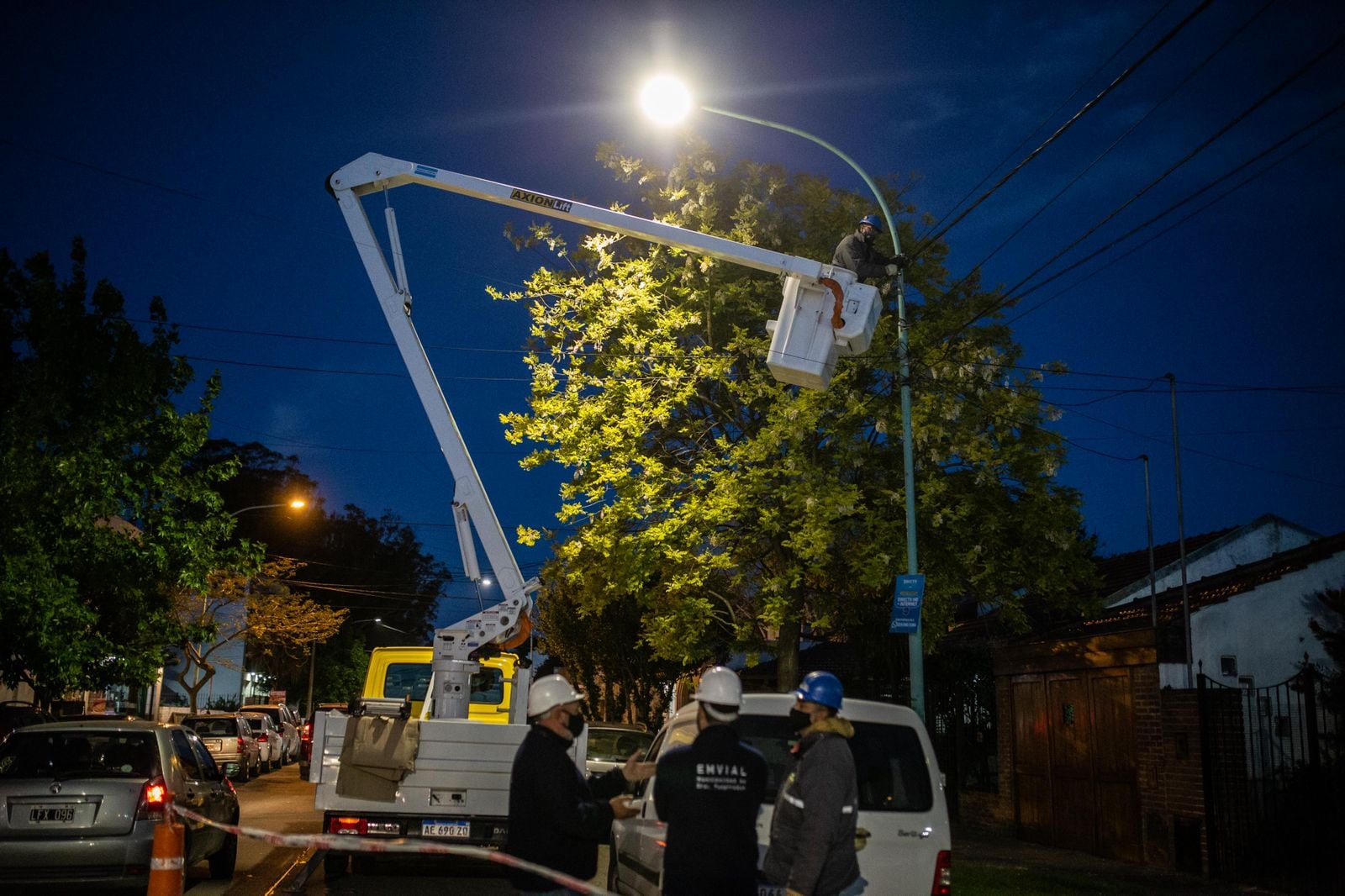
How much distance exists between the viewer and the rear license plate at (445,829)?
10.9 m

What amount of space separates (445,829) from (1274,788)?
8700mm

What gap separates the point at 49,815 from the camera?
9.88 meters

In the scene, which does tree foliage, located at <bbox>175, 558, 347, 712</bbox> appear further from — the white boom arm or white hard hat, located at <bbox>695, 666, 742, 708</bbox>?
white hard hat, located at <bbox>695, 666, 742, 708</bbox>

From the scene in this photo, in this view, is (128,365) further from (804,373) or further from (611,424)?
(804,373)

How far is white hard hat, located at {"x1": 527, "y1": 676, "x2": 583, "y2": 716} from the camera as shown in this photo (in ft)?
17.7

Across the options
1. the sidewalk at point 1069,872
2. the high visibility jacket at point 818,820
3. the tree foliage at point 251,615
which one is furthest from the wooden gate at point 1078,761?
the tree foliage at point 251,615

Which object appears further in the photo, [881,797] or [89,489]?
[89,489]

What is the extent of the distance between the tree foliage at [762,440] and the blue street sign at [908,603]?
8.96ft

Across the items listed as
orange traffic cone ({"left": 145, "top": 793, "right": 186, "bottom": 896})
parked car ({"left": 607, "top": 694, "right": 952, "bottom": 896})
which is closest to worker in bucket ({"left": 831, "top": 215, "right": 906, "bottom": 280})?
parked car ({"left": 607, "top": 694, "right": 952, "bottom": 896})

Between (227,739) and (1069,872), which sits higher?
(227,739)

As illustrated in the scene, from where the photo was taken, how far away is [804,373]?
11391 millimetres

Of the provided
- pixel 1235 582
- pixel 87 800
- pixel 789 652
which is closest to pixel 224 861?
pixel 87 800

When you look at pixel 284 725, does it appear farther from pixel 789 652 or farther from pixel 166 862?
pixel 166 862

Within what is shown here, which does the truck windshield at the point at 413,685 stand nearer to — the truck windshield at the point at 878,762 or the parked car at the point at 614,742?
the parked car at the point at 614,742
